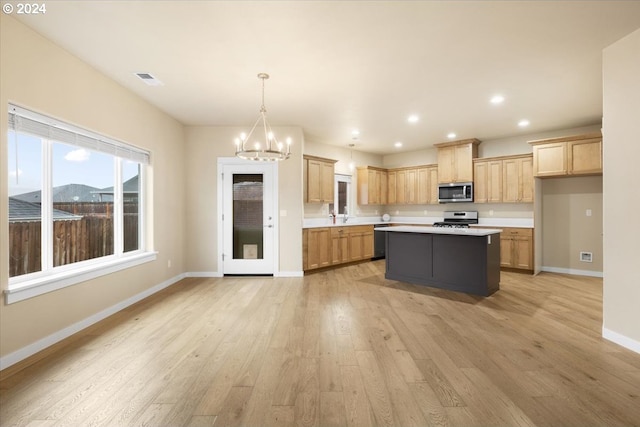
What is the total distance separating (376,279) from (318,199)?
209cm

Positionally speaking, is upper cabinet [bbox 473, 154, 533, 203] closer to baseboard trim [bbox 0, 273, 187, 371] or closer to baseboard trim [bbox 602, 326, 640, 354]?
baseboard trim [bbox 602, 326, 640, 354]

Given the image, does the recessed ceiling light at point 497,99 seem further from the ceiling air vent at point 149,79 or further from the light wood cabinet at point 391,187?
the ceiling air vent at point 149,79

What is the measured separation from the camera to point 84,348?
9.09ft

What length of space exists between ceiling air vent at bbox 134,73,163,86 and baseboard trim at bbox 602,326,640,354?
5562 millimetres

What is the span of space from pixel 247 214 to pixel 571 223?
6265mm

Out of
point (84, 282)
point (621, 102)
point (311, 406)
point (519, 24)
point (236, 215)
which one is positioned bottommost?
point (311, 406)

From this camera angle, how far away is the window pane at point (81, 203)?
10.3 feet

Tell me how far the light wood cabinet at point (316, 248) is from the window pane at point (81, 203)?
3.16 m

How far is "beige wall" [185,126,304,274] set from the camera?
18.4 ft

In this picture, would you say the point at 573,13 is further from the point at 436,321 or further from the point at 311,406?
the point at 311,406

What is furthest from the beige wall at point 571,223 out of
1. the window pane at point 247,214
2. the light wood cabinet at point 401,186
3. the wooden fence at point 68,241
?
the wooden fence at point 68,241

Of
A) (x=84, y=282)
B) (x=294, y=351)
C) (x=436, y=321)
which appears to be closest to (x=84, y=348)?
(x=84, y=282)

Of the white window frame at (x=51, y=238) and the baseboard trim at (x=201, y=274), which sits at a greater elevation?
the white window frame at (x=51, y=238)

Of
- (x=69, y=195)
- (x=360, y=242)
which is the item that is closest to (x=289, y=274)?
(x=360, y=242)
